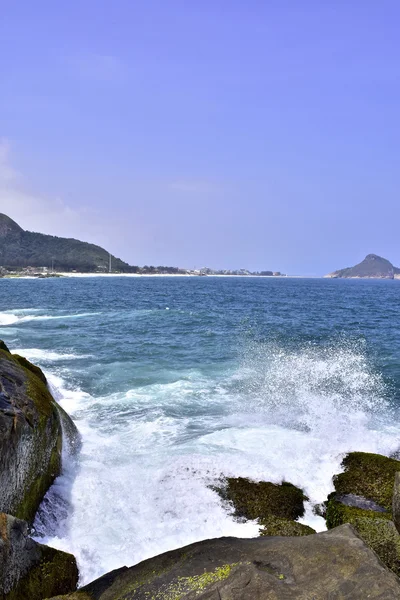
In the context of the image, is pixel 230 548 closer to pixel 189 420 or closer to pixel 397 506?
pixel 397 506

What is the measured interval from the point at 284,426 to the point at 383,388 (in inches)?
306

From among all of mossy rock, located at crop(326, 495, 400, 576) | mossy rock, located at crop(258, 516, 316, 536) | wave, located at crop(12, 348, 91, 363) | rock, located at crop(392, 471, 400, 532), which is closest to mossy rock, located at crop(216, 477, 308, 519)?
mossy rock, located at crop(258, 516, 316, 536)

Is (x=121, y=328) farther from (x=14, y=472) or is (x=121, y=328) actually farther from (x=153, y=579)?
(x=153, y=579)

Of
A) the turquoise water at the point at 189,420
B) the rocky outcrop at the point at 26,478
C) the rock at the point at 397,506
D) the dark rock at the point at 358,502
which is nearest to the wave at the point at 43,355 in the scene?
the turquoise water at the point at 189,420

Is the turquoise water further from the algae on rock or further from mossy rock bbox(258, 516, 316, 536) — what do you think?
the algae on rock

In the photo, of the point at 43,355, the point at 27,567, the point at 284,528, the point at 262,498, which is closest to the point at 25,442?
the point at 27,567

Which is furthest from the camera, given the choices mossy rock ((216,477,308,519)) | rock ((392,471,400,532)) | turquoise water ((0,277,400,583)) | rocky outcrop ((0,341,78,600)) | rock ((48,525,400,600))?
mossy rock ((216,477,308,519))

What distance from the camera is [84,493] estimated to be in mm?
9109

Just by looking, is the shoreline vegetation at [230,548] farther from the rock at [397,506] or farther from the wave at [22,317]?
the wave at [22,317]

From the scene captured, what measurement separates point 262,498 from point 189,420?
18.6 feet

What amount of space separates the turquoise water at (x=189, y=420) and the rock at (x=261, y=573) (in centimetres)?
211

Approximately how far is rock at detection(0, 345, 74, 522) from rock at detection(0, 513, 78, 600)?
1286mm

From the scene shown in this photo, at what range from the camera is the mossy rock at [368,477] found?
9.09 m

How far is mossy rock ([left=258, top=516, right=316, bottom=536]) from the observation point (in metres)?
7.29
